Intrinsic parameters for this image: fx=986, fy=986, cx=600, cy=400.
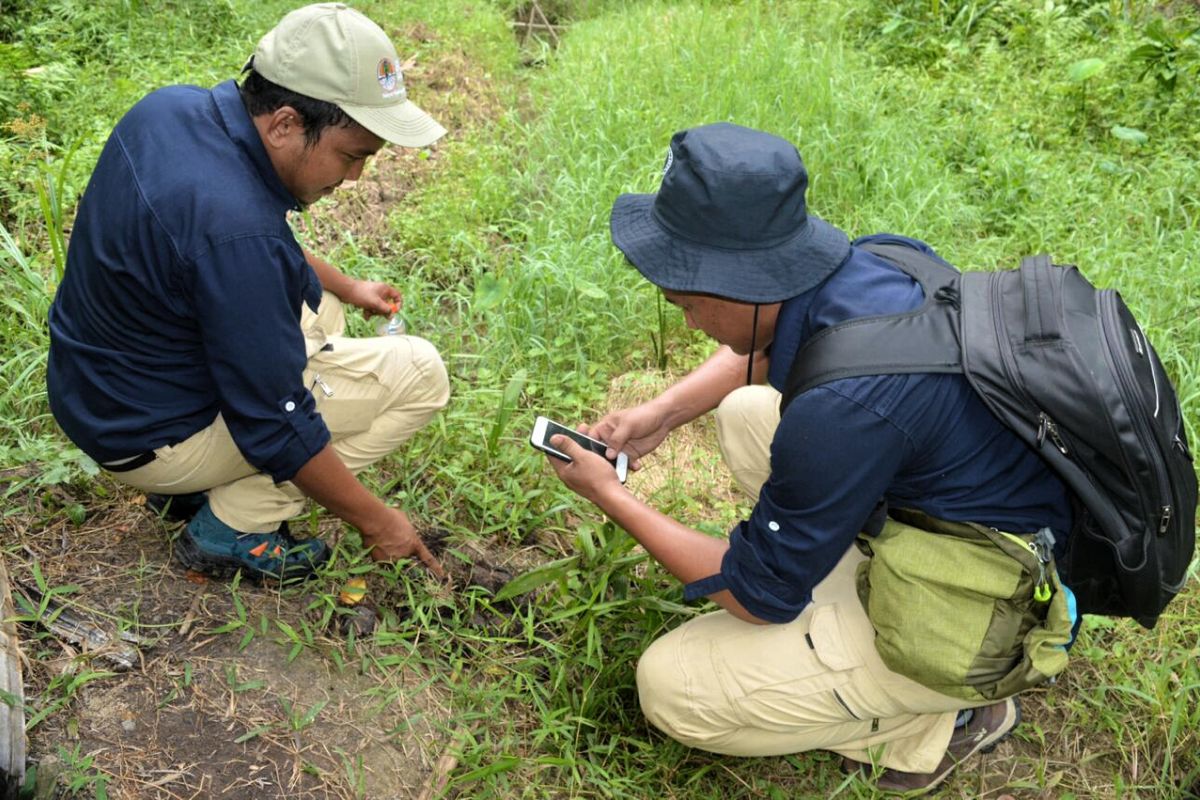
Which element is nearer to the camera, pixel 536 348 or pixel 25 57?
pixel 536 348

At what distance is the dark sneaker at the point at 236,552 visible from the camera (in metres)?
2.56

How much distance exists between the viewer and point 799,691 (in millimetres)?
2334

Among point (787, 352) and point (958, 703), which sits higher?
point (787, 352)

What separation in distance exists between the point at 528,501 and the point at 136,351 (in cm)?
128

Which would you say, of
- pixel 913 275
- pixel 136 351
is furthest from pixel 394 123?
pixel 913 275

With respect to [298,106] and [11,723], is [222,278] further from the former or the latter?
[11,723]

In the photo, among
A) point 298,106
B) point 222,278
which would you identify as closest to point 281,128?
point 298,106

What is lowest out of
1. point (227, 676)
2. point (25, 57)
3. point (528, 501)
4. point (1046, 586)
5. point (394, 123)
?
point (528, 501)

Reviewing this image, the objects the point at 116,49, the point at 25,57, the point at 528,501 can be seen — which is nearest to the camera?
the point at 528,501

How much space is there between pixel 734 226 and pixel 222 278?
1.04m

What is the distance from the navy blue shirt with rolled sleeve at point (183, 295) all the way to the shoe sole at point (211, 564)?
324 mm

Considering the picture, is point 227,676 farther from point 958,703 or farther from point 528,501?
point 958,703

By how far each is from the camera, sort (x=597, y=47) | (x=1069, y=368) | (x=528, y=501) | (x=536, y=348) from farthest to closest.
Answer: (x=597, y=47)
(x=536, y=348)
(x=528, y=501)
(x=1069, y=368)

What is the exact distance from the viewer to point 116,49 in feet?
16.5
